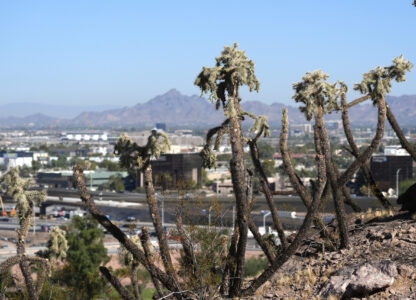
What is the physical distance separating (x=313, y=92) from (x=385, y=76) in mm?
5261

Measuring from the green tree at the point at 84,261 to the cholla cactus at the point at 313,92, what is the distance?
86.9 ft

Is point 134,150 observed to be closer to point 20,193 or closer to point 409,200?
point 409,200

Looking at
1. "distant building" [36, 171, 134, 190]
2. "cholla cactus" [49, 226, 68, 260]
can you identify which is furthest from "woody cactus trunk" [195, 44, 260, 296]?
"distant building" [36, 171, 134, 190]

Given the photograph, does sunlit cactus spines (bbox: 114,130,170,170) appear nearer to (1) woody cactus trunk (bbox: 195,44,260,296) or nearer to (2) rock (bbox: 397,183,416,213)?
(1) woody cactus trunk (bbox: 195,44,260,296)

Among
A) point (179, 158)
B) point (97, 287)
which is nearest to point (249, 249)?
point (97, 287)

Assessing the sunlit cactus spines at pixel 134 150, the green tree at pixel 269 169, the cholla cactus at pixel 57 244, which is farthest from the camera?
the green tree at pixel 269 169

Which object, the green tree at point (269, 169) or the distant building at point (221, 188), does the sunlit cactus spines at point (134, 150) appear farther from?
the distant building at point (221, 188)

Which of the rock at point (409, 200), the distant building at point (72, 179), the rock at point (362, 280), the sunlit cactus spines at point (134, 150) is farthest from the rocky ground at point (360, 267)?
the distant building at point (72, 179)

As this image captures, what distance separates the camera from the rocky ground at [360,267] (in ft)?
49.8

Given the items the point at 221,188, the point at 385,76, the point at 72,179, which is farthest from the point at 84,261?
the point at 72,179

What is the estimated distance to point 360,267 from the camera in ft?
51.4

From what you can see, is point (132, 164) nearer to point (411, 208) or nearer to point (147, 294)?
point (411, 208)

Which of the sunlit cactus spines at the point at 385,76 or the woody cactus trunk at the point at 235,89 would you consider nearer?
the woody cactus trunk at the point at 235,89

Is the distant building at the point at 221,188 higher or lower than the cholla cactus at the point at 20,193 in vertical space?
lower
